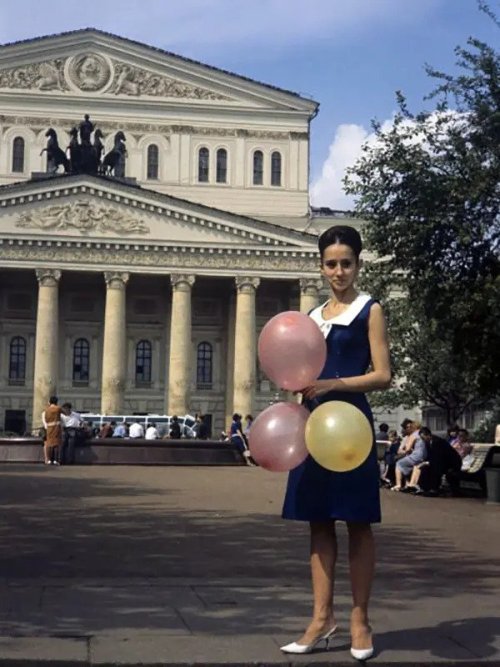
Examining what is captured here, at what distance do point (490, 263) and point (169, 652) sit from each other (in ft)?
58.0

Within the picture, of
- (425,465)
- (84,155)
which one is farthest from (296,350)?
(84,155)

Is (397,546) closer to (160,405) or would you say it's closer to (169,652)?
(169,652)

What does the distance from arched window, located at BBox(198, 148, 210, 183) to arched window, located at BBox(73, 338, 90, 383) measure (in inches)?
566

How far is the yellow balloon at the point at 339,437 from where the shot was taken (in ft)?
19.9

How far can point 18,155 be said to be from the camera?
76438 mm

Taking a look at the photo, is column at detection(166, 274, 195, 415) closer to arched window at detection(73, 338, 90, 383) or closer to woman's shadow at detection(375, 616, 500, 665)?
arched window at detection(73, 338, 90, 383)

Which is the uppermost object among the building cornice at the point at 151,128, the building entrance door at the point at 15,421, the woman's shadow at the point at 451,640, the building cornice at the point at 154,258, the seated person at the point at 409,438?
the building cornice at the point at 151,128

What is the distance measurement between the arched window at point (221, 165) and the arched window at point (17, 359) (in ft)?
58.4

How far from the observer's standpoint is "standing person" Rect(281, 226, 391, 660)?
6.25 m

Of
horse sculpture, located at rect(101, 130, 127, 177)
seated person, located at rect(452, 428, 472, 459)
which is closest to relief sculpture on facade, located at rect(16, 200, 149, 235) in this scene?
horse sculpture, located at rect(101, 130, 127, 177)

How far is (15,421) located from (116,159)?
666 inches

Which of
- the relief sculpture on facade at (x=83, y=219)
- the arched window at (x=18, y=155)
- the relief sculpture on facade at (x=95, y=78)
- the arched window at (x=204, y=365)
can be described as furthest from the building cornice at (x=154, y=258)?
the relief sculpture on facade at (x=95, y=78)

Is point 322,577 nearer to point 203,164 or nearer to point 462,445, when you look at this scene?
point 462,445

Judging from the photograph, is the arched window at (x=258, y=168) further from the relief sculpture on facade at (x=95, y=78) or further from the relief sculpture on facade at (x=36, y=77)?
the relief sculpture on facade at (x=36, y=77)
